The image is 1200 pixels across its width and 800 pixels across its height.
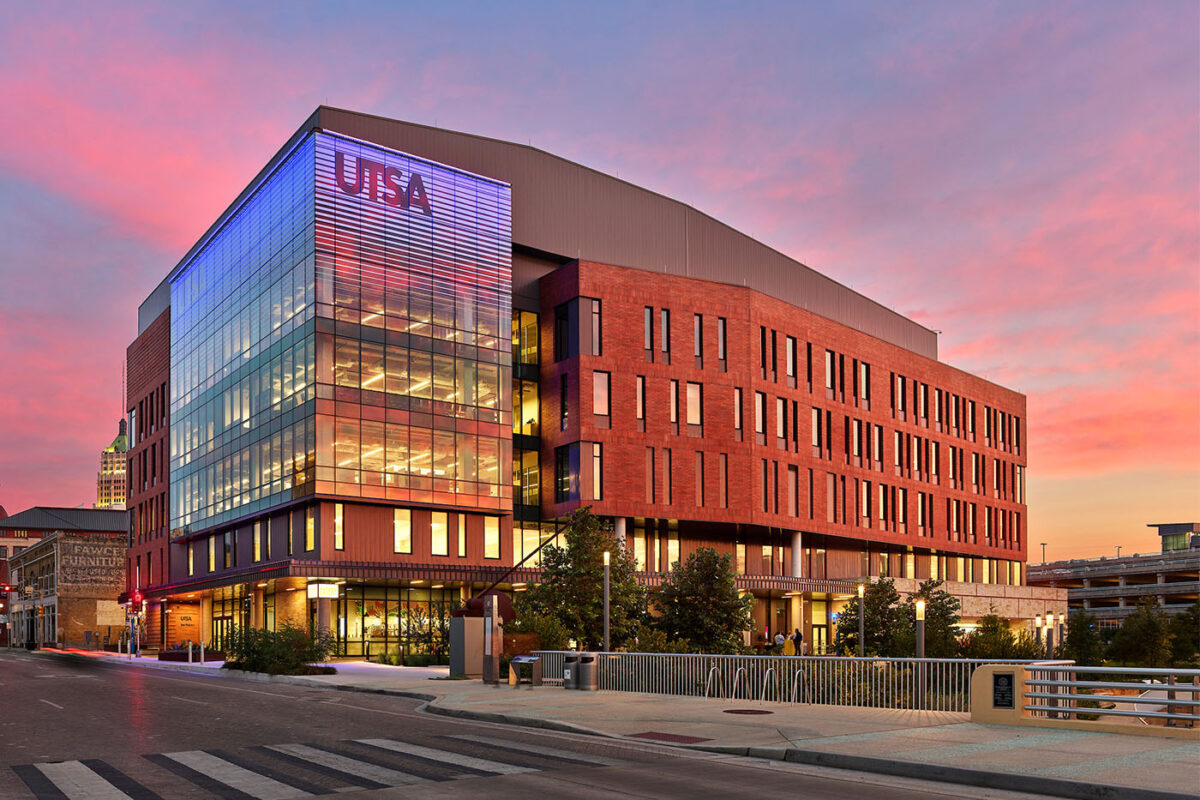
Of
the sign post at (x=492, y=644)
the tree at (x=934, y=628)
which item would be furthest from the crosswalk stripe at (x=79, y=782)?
the tree at (x=934, y=628)

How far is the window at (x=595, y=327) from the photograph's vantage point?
209 feet

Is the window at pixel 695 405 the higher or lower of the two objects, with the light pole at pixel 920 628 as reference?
higher

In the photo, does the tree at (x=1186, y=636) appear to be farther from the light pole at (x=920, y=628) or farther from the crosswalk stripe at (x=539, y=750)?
the crosswalk stripe at (x=539, y=750)

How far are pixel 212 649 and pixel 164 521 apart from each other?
16.2m

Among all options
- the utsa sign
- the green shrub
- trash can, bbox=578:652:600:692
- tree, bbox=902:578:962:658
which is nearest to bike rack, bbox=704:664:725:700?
trash can, bbox=578:652:600:692

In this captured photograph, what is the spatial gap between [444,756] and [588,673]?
12.9m

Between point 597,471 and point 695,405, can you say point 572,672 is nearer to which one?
point 597,471

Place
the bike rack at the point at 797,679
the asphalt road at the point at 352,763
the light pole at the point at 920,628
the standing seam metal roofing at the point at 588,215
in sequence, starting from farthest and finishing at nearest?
the standing seam metal roofing at the point at 588,215 → the light pole at the point at 920,628 → the bike rack at the point at 797,679 → the asphalt road at the point at 352,763

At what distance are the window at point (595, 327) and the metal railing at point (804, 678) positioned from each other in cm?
3510

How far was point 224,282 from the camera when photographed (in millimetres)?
69312

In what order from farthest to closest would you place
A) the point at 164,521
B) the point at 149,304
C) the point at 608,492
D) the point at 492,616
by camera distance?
1. the point at 149,304
2. the point at 164,521
3. the point at 608,492
4. the point at 492,616

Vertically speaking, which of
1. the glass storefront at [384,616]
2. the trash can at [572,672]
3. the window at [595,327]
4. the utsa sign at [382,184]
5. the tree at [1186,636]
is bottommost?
the tree at [1186,636]

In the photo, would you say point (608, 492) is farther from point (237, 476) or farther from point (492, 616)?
point (492, 616)

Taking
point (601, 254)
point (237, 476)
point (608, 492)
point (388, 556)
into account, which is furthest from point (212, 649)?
point (601, 254)
